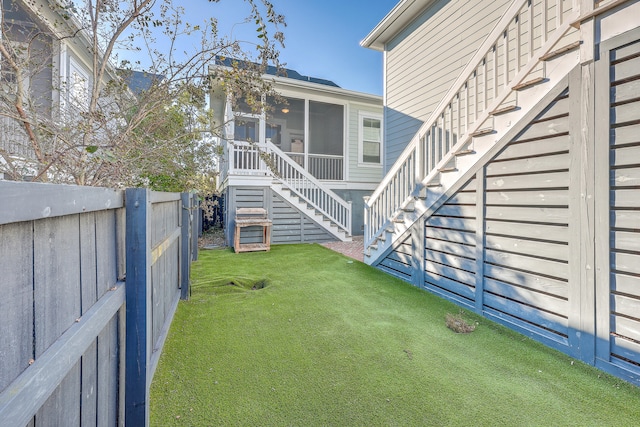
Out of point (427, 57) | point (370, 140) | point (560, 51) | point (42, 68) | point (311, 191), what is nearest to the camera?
point (560, 51)

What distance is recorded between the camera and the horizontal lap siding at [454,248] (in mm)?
3207

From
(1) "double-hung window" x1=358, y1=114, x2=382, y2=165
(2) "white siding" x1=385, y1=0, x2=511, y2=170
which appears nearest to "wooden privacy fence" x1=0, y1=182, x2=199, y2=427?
(2) "white siding" x1=385, y1=0, x2=511, y2=170

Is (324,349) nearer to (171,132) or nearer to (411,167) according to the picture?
(411,167)

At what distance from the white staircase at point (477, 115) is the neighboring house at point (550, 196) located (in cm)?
1

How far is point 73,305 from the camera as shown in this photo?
946 mm

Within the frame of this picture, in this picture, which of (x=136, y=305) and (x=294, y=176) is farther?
(x=294, y=176)

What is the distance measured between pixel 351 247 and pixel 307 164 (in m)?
3.13

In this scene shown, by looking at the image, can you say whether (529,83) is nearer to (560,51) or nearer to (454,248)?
(560,51)

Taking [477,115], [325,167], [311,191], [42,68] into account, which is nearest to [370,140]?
[325,167]

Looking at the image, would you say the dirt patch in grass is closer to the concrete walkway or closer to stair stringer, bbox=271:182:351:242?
the concrete walkway

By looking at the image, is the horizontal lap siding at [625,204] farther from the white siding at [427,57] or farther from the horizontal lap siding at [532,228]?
the white siding at [427,57]

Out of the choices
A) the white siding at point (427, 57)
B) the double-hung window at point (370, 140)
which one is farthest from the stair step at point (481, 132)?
the double-hung window at point (370, 140)

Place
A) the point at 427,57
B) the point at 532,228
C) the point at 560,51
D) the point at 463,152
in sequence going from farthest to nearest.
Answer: the point at 427,57 → the point at 463,152 → the point at 532,228 → the point at 560,51

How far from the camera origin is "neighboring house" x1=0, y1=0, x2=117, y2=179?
2.21 metres
